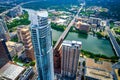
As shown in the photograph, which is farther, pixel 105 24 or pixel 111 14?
pixel 111 14

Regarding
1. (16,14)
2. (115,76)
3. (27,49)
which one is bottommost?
(115,76)

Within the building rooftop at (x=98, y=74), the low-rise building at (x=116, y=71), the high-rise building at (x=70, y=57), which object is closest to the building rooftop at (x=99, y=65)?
the low-rise building at (x=116, y=71)

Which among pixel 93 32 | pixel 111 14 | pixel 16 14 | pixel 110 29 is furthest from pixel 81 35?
pixel 16 14

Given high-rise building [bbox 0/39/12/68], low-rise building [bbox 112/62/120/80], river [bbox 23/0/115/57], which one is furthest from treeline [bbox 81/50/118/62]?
high-rise building [bbox 0/39/12/68]

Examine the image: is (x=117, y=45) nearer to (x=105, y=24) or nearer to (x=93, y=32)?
(x=93, y=32)

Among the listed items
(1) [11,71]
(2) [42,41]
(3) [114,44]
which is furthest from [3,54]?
(3) [114,44]

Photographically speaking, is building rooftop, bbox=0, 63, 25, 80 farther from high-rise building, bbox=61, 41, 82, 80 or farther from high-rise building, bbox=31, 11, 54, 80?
high-rise building, bbox=61, 41, 82, 80

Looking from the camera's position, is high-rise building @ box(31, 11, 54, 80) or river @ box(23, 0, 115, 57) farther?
river @ box(23, 0, 115, 57)
